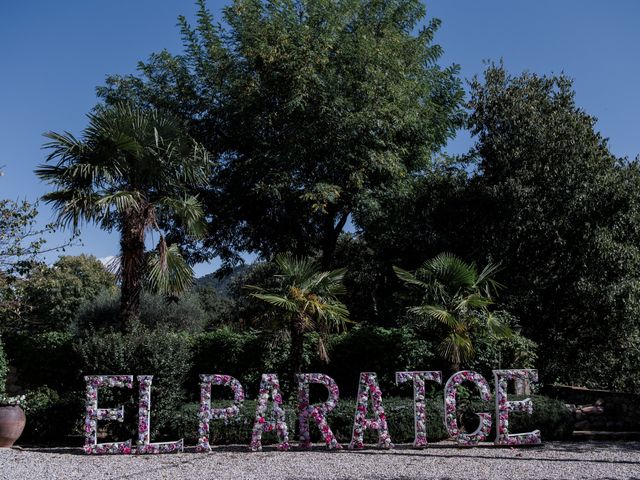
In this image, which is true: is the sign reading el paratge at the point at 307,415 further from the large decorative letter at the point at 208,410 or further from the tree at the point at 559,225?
the tree at the point at 559,225

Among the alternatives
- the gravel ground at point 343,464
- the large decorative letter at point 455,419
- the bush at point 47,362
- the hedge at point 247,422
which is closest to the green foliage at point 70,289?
the bush at point 47,362

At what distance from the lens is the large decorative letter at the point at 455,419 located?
35.9 ft

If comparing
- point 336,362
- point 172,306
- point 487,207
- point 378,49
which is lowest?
point 336,362

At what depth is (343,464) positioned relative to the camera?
949cm

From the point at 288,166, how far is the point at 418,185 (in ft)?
14.1

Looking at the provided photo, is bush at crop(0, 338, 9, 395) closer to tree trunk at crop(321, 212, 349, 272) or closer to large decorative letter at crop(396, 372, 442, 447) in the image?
large decorative letter at crop(396, 372, 442, 447)

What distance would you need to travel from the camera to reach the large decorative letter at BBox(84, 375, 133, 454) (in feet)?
35.4

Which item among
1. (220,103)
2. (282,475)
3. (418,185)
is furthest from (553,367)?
(220,103)

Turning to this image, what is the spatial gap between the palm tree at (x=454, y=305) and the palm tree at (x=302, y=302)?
161 cm

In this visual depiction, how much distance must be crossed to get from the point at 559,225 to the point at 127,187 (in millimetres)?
11316

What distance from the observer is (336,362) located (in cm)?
1400

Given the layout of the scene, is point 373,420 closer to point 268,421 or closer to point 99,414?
point 268,421

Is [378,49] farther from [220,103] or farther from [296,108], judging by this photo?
[220,103]

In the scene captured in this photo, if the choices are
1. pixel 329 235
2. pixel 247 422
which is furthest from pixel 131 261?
pixel 329 235
